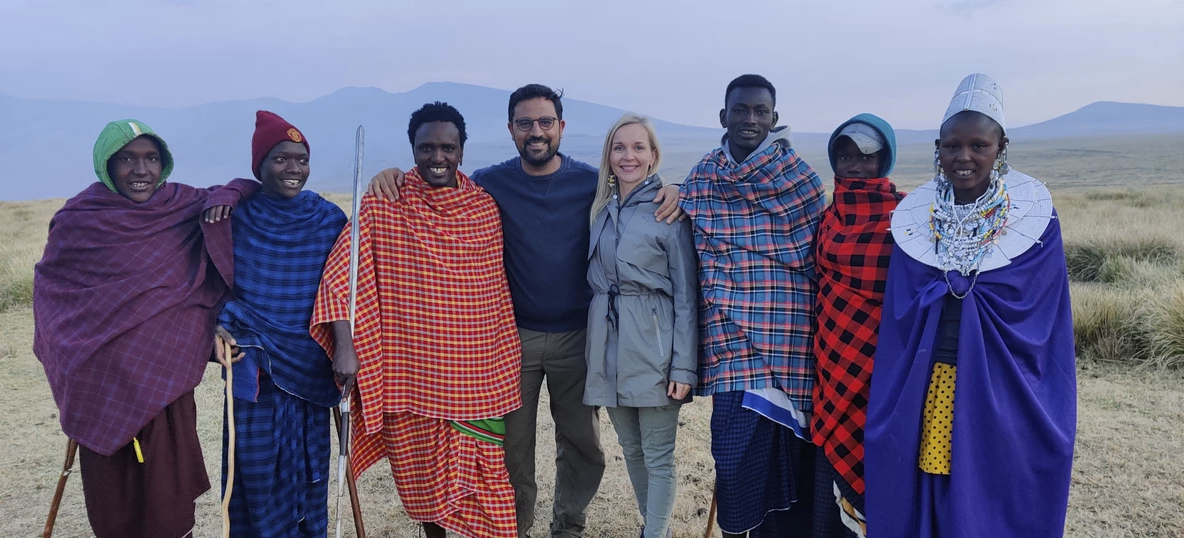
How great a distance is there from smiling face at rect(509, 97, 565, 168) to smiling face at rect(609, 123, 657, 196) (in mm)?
359

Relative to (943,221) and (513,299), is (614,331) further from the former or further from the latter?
(943,221)

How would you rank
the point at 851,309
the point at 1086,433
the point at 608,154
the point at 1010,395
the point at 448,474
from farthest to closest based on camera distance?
the point at 1086,433, the point at 448,474, the point at 608,154, the point at 851,309, the point at 1010,395

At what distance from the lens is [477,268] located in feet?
11.5

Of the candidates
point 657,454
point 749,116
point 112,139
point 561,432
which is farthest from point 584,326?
point 112,139

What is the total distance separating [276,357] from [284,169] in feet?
2.73

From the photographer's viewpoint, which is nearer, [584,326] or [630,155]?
[630,155]

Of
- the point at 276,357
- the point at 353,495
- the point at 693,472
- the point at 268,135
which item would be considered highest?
the point at 268,135

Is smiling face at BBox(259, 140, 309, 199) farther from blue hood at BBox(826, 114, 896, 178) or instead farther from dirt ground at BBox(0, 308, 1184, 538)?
blue hood at BBox(826, 114, 896, 178)

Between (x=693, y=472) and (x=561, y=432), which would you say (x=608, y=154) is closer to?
(x=561, y=432)

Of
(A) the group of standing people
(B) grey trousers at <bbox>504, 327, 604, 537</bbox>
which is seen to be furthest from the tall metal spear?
(B) grey trousers at <bbox>504, 327, 604, 537</bbox>

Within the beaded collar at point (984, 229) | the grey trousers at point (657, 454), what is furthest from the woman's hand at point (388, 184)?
the beaded collar at point (984, 229)

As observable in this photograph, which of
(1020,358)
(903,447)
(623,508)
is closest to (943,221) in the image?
(1020,358)

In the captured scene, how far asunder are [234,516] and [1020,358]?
10.8 feet

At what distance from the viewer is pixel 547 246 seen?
3631 mm
